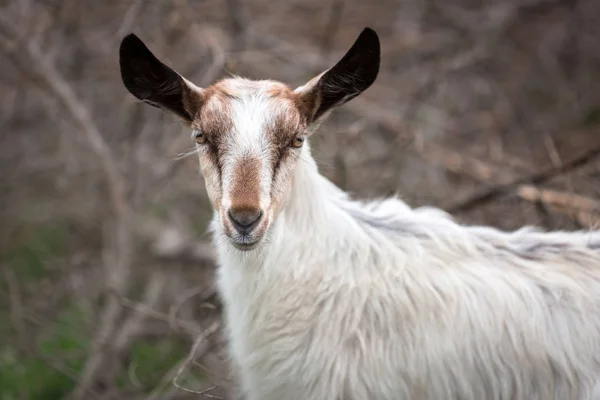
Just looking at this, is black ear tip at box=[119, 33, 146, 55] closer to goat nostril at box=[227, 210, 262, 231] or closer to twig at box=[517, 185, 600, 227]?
goat nostril at box=[227, 210, 262, 231]

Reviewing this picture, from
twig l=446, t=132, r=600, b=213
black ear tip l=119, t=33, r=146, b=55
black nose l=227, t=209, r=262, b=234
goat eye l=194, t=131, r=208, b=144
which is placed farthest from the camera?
twig l=446, t=132, r=600, b=213

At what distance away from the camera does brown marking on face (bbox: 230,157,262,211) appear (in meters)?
3.89

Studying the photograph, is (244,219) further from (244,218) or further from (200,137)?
(200,137)

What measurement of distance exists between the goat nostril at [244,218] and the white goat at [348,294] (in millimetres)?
168

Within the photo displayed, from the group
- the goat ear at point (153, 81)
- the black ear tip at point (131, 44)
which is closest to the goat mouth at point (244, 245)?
the goat ear at point (153, 81)

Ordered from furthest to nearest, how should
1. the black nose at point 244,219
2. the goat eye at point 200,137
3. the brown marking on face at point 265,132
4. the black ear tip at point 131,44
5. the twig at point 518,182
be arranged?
1. the twig at point 518,182
2. the goat eye at point 200,137
3. the black ear tip at point 131,44
4. the brown marking on face at point 265,132
5. the black nose at point 244,219

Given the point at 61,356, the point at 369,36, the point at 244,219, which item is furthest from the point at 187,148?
the point at 244,219

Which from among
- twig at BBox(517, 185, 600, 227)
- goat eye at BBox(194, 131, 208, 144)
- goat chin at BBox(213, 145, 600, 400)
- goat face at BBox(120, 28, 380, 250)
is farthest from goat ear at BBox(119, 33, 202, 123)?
twig at BBox(517, 185, 600, 227)

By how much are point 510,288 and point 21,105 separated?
6.78 metres

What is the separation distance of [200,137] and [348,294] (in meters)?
1.16

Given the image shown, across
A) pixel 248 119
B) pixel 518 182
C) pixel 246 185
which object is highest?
pixel 248 119

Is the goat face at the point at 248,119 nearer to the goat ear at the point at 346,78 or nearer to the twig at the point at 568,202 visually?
the goat ear at the point at 346,78

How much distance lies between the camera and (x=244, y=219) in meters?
3.88

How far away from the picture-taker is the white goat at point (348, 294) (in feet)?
13.8
